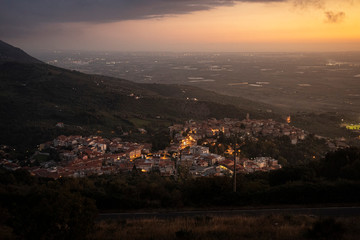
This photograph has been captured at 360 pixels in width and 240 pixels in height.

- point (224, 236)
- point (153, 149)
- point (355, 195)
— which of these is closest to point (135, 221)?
point (224, 236)

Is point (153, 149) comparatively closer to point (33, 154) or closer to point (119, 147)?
point (119, 147)

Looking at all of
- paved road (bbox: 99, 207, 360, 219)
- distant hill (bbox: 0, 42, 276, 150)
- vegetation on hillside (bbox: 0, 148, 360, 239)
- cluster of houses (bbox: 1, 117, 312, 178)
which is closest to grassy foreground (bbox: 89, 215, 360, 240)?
paved road (bbox: 99, 207, 360, 219)

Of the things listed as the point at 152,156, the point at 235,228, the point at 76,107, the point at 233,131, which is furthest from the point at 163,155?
the point at 76,107

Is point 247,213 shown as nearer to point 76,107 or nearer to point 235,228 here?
point 235,228

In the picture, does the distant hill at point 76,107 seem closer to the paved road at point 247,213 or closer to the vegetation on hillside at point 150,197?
the vegetation on hillside at point 150,197

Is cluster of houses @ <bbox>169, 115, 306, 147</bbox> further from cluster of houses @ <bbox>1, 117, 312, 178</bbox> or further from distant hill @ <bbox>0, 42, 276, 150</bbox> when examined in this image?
distant hill @ <bbox>0, 42, 276, 150</bbox>

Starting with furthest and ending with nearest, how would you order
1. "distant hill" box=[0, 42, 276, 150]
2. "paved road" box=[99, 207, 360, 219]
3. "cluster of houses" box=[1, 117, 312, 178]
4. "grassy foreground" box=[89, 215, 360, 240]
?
1. "distant hill" box=[0, 42, 276, 150]
2. "cluster of houses" box=[1, 117, 312, 178]
3. "paved road" box=[99, 207, 360, 219]
4. "grassy foreground" box=[89, 215, 360, 240]

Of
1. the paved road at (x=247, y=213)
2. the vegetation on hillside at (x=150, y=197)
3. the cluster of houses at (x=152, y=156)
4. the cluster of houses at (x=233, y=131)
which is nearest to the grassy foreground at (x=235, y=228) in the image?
the paved road at (x=247, y=213)
